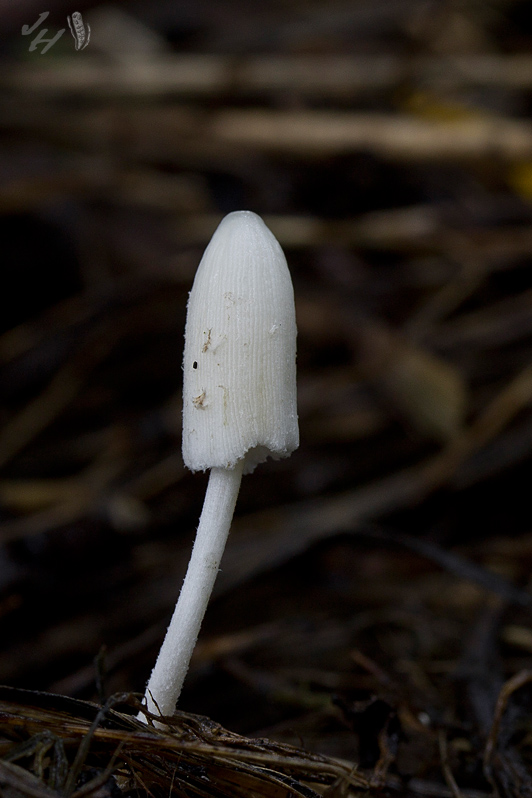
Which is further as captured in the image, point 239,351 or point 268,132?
point 268,132

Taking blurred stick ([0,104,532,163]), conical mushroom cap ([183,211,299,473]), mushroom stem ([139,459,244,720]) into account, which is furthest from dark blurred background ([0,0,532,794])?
conical mushroom cap ([183,211,299,473])

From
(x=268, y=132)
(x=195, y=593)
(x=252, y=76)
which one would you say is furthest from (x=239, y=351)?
(x=252, y=76)

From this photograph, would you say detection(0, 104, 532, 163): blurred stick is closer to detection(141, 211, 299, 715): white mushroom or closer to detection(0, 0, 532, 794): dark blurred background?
detection(0, 0, 532, 794): dark blurred background

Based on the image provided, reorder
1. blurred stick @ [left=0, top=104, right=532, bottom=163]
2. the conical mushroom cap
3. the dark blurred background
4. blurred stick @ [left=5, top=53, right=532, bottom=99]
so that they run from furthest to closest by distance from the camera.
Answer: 1. blurred stick @ [left=5, top=53, right=532, bottom=99]
2. blurred stick @ [left=0, top=104, right=532, bottom=163]
3. the dark blurred background
4. the conical mushroom cap

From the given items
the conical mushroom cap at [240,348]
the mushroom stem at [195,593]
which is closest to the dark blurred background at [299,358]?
the mushroom stem at [195,593]

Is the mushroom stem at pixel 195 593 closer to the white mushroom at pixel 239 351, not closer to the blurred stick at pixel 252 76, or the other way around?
the white mushroom at pixel 239 351

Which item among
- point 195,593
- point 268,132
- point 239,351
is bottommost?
point 195,593

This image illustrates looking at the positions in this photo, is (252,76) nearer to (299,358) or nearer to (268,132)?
(268,132)

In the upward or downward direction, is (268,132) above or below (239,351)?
above
